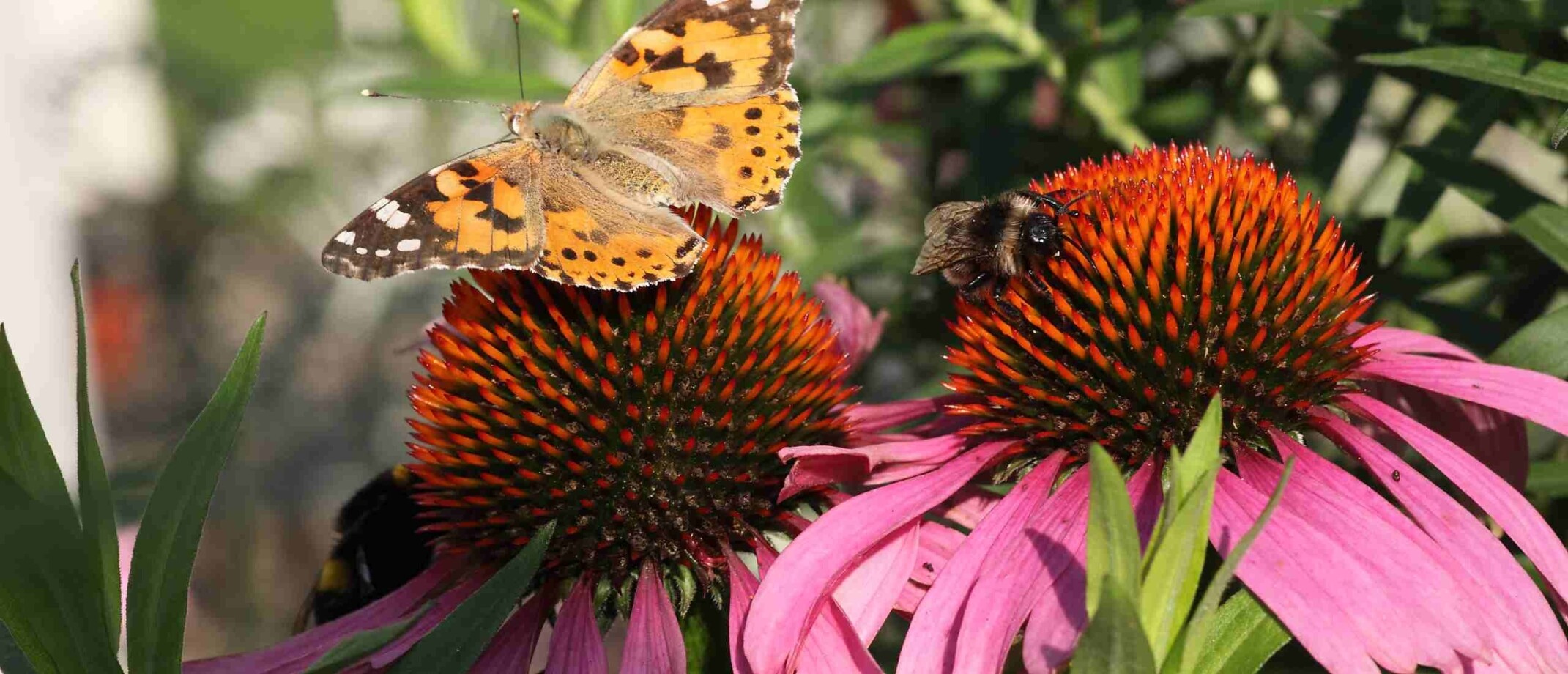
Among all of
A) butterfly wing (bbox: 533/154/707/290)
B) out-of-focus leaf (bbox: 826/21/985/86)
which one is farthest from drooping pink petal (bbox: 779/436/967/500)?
out-of-focus leaf (bbox: 826/21/985/86)

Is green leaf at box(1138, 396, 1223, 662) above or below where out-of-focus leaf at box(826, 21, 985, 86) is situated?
below

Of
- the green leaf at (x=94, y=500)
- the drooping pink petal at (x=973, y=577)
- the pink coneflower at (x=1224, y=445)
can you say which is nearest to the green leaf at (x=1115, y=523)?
the pink coneflower at (x=1224, y=445)

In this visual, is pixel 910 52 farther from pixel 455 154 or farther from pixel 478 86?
pixel 455 154

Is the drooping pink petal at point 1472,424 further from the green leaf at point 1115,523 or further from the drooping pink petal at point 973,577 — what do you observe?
the green leaf at point 1115,523

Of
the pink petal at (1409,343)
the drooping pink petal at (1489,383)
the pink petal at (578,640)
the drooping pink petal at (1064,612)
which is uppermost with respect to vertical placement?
the pink petal at (1409,343)

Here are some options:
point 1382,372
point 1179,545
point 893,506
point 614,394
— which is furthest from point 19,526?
point 1382,372

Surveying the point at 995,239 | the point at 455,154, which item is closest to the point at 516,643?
the point at 995,239

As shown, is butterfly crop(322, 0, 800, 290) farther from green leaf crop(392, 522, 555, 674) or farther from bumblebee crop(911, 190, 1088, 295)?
green leaf crop(392, 522, 555, 674)
